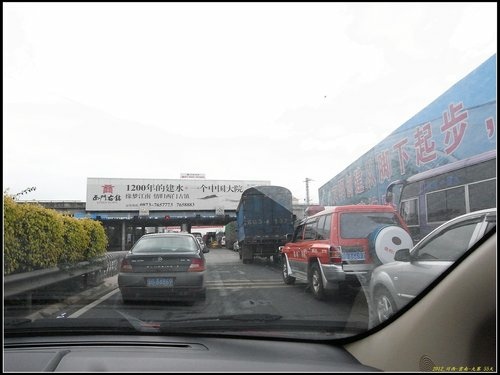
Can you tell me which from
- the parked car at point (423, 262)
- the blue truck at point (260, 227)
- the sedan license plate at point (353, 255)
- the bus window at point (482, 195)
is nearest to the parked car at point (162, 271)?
the sedan license plate at point (353, 255)

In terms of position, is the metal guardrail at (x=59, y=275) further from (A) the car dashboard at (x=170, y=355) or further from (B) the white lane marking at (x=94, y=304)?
(A) the car dashboard at (x=170, y=355)

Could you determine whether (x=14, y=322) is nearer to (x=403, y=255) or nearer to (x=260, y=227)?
(x=403, y=255)

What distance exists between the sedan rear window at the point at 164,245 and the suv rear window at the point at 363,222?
138 inches

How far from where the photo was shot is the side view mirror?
11.1 ft

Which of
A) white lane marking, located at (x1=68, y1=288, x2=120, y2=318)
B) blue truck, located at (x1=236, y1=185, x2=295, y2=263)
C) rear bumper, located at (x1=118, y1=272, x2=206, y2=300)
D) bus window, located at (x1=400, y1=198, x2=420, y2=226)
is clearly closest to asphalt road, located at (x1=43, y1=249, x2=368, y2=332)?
white lane marking, located at (x1=68, y1=288, x2=120, y2=318)

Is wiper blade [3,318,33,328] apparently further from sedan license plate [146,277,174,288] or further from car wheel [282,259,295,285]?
car wheel [282,259,295,285]

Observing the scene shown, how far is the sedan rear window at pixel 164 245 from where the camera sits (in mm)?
7457

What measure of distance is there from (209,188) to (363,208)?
4.04 meters

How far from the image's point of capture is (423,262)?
312cm

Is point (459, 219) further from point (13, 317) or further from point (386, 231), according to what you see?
point (13, 317)

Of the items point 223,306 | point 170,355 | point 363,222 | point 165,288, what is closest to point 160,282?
point 165,288

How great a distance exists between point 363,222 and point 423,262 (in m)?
1.47

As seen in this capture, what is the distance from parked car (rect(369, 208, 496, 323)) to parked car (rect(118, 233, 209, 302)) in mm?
2185

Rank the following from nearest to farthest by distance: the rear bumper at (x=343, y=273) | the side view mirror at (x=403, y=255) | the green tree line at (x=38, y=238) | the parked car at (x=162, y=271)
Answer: the side view mirror at (x=403, y=255)
the rear bumper at (x=343, y=273)
the parked car at (x=162, y=271)
the green tree line at (x=38, y=238)
